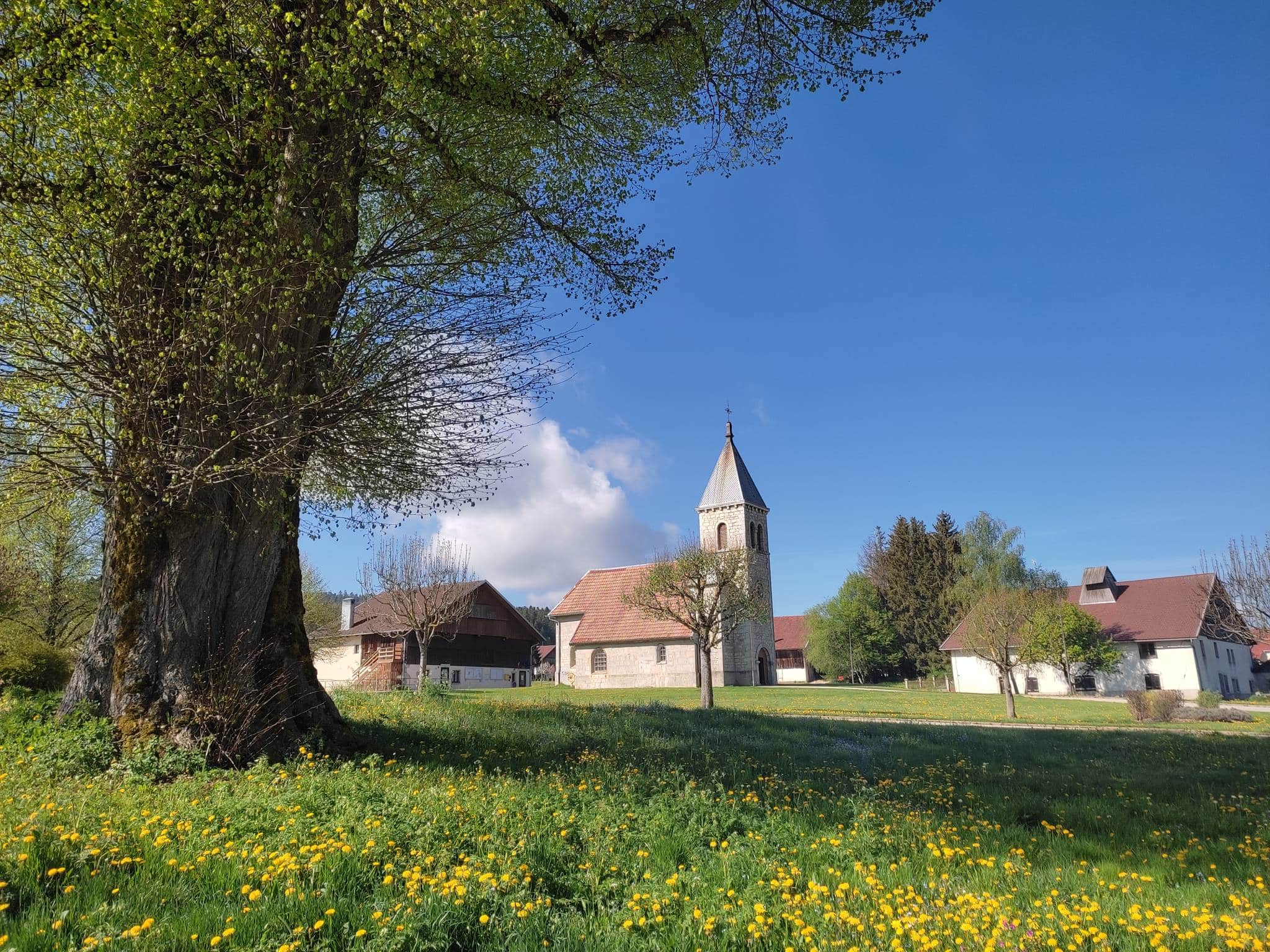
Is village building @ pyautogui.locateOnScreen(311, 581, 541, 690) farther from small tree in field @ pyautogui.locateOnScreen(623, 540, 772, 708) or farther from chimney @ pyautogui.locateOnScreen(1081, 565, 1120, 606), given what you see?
chimney @ pyautogui.locateOnScreen(1081, 565, 1120, 606)

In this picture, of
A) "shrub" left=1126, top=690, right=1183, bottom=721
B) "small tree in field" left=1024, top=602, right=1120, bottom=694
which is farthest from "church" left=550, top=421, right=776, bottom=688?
"shrub" left=1126, top=690, right=1183, bottom=721

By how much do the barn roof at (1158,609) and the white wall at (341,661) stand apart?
1675 inches

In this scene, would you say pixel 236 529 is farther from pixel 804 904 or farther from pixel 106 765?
pixel 804 904

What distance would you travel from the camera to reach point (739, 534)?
165 feet

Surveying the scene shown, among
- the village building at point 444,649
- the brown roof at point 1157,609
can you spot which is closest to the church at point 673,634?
the village building at point 444,649

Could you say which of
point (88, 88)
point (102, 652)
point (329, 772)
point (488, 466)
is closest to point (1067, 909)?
point (329, 772)

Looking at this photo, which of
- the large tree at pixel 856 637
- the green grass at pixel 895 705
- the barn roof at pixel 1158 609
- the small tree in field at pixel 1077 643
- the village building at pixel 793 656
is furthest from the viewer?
the village building at pixel 793 656

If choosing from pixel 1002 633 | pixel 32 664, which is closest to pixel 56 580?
pixel 32 664

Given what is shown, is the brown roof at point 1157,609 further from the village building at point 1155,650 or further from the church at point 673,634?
the church at point 673,634

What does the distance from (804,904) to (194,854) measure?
390 cm

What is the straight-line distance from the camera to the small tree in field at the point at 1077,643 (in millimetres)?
44000

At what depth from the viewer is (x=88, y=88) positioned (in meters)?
7.90

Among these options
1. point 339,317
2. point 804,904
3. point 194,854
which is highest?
point 339,317

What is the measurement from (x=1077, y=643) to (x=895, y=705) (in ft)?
71.2
